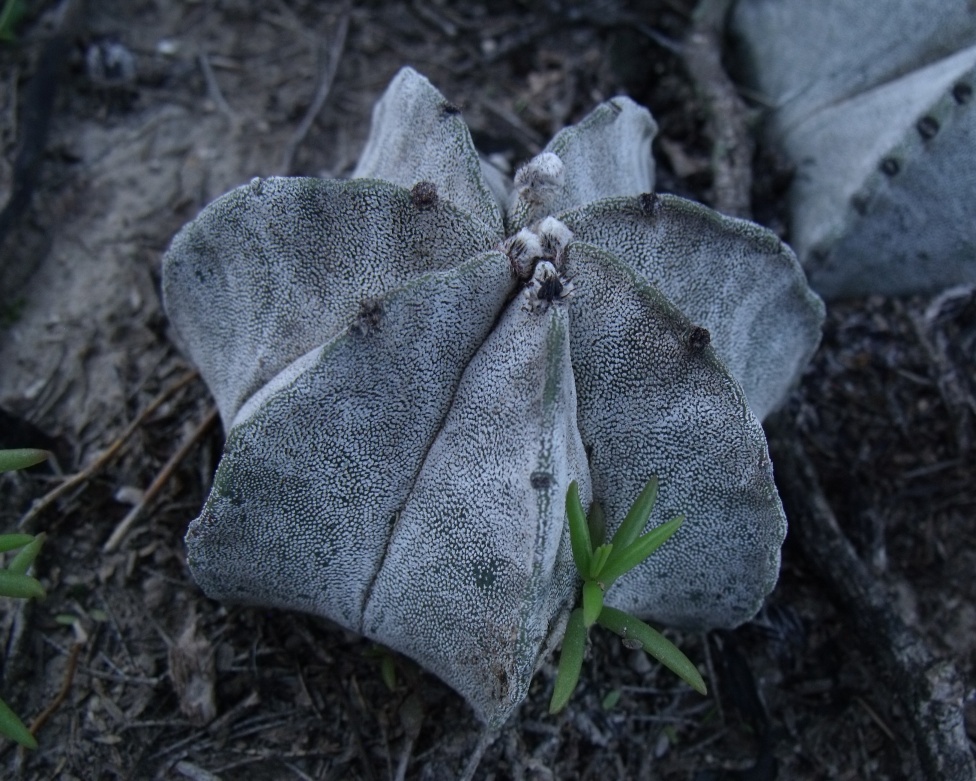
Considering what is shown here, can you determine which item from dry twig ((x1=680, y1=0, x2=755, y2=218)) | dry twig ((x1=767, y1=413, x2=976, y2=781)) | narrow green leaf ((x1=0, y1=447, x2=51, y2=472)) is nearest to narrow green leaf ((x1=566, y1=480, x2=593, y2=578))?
dry twig ((x1=767, y1=413, x2=976, y2=781))

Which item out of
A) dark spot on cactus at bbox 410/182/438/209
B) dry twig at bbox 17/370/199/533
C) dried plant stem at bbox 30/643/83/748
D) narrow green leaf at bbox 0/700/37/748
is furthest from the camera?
dry twig at bbox 17/370/199/533

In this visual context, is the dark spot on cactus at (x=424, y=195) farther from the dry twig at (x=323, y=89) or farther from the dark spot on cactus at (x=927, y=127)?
the dark spot on cactus at (x=927, y=127)

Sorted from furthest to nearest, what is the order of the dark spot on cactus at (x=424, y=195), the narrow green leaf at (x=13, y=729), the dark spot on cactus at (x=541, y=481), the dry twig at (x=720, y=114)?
the dry twig at (x=720, y=114) < the dark spot on cactus at (x=424, y=195) < the narrow green leaf at (x=13, y=729) < the dark spot on cactus at (x=541, y=481)

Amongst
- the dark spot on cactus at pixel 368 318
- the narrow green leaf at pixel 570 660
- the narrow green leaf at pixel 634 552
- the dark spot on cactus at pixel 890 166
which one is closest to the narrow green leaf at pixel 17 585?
the dark spot on cactus at pixel 368 318

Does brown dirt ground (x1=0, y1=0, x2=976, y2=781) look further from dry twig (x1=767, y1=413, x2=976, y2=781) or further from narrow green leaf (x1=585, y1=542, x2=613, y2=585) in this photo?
narrow green leaf (x1=585, y1=542, x2=613, y2=585)

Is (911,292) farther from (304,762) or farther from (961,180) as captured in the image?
(304,762)

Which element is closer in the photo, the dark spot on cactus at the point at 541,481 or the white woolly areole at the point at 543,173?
the dark spot on cactus at the point at 541,481
